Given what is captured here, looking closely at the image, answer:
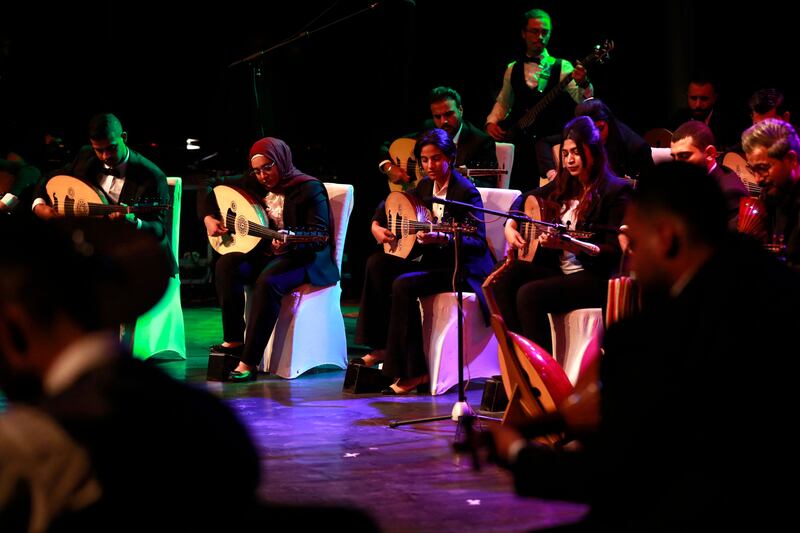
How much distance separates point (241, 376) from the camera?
688 cm

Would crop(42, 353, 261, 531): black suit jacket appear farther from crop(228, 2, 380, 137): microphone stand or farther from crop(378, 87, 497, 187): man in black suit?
crop(228, 2, 380, 137): microphone stand

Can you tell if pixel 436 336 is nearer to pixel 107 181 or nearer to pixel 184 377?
pixel 184 377

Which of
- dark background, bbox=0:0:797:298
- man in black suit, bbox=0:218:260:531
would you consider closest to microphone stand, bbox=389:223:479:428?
man in black suit, bbox=0:218:260:531

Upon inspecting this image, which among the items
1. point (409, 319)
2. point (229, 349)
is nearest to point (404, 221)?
point (409, 319)

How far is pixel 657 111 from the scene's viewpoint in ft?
31.5

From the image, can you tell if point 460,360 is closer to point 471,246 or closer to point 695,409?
point 471,246

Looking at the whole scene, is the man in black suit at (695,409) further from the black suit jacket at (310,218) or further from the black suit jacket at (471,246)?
the black suit jacket at (310,218)

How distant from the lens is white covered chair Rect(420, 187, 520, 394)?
640cm

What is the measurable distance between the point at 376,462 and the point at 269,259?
8.87 ft

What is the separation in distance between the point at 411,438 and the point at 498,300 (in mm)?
1071

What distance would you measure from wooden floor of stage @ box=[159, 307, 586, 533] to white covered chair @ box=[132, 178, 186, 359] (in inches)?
18.2

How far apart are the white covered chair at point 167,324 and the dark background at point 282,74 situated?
2737mm

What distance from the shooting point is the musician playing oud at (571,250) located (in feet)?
18.4

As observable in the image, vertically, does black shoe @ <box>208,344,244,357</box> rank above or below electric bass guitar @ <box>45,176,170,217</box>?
below
